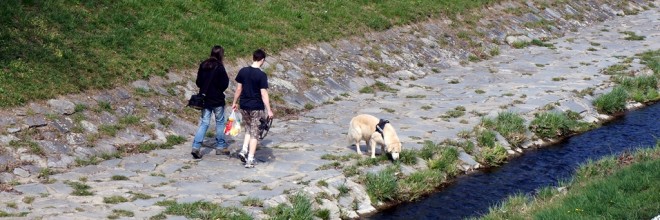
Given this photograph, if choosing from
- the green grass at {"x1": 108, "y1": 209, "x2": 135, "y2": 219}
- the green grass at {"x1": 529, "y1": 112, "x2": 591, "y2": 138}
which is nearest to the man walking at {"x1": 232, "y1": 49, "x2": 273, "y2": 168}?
the green grass at {"x1": 108, "y1": 209, "x2": 135, "y2": 219}

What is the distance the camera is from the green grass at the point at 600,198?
13.2 meters

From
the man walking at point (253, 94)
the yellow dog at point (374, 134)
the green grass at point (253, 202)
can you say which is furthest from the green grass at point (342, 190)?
the man walking at point (253, 94)

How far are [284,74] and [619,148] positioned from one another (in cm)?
928

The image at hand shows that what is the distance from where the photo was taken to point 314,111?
2294 centimetres

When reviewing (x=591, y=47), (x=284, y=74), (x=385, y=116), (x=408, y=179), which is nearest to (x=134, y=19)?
(x=284, y=74)

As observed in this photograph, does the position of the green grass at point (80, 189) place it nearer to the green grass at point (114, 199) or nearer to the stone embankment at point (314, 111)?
the stone embankment at point (314, 111)

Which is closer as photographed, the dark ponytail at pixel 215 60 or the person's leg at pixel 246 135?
the person's leg at pixel 246 135

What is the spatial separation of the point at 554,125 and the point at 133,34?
11363mm

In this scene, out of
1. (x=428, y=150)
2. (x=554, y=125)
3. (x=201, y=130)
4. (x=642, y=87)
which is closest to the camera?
(x=201, y=130)

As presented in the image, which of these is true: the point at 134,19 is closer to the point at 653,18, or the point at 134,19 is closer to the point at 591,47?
the point at 591,47

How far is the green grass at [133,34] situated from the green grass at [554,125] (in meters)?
8.05

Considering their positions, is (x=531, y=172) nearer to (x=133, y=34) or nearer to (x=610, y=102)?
(x=610, y=102)

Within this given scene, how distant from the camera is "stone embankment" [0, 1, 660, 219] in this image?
1599 cm

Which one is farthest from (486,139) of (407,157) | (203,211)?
(203,211)
